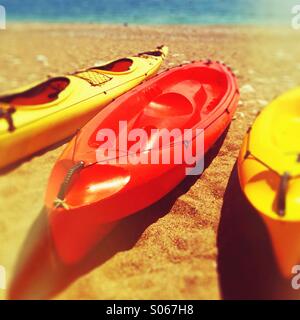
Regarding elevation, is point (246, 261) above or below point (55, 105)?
below

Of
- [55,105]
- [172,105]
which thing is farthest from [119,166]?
[172,105]

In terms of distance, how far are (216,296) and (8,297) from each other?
1743mm

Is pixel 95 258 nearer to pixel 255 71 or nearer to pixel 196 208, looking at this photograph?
pixel 196 208

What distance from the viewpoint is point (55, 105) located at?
4.21 meters

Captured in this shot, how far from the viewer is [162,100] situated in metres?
4.65

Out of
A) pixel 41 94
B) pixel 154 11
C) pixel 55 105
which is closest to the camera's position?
pixel 55 105

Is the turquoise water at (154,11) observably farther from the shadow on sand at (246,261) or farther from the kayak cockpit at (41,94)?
the shadow on sand at (246,261)

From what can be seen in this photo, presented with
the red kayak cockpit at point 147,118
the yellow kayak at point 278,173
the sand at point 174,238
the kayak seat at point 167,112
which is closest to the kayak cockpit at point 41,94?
the sand at point 174,238

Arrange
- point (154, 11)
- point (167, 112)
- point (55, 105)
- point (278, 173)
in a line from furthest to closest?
point (154, 11) < point (167, 112) < point (55, 105) < point (278, 173)

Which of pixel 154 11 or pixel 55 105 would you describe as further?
pixel 154 11

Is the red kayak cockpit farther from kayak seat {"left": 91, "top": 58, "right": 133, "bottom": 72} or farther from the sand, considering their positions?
kayak seat {"left": 91, "top": 58, "right": 133, "bottom": 72}

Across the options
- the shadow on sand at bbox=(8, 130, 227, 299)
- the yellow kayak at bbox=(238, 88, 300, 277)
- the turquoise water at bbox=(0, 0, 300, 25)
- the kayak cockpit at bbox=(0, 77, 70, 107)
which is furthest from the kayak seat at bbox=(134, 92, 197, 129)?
the turquoise water at bbox=(0, 0, 300, 25)

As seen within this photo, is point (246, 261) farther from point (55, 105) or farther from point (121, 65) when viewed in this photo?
point (121, 65)

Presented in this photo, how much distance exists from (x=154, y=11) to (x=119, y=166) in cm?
1165
